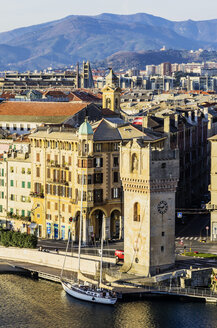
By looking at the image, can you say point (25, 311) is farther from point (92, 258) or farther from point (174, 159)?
point (174, 159)

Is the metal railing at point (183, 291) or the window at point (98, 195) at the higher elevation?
the window at point (98, 195)

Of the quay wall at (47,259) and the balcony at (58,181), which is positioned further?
the balcony at (58,181)

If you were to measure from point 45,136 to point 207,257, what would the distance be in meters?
31.1

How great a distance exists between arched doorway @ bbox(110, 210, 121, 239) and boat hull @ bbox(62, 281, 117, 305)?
24.4 metres

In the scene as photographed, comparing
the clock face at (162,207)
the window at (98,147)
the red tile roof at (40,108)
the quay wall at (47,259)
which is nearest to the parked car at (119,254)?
the quay wall at (47,259)

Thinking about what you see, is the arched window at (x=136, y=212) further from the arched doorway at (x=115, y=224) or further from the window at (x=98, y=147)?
the arched doorway at (x=115, y=224)

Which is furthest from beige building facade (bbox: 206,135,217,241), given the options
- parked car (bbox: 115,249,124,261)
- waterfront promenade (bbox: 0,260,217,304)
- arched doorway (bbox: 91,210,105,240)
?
waterfront promenade (bbox: 0,260,217,304)

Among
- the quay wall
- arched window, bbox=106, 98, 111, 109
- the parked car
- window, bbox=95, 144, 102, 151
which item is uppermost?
arched window, bbox=106, 98, 111, 109

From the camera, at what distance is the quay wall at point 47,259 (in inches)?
4134

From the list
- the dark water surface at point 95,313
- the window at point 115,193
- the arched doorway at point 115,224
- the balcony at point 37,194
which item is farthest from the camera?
the balcony at point 37,194

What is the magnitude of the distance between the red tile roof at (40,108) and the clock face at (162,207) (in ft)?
185

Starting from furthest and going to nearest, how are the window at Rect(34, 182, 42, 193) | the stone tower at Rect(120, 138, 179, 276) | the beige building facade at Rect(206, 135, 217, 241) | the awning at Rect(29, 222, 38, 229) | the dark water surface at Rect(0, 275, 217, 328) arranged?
1. the window at Rect(34, 182, 42, 193)
2. the awning at Rect(29, 222, 38, 229)
3. the beige building facade at Rect(206, 135, 217, 241)
4. the stone tower at Rect(120, 138, 179, 276)
5. the dark water surface at Rect(0, 275, 217, 328)

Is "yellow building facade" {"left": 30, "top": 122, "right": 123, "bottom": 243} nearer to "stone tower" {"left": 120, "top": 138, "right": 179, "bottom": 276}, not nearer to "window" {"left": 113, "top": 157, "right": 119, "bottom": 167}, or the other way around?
"window" {"left": 113, "top": 157, "right": 119, "bottom": 167}

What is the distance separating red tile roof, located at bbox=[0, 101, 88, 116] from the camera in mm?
156375
